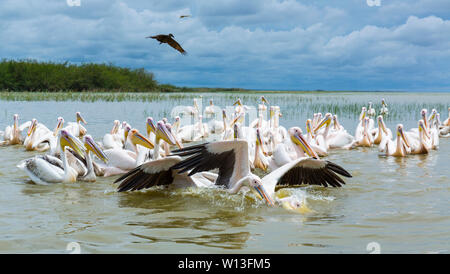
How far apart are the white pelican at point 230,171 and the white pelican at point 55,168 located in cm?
93

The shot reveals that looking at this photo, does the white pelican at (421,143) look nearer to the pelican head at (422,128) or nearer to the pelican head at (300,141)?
the pelican head at (422,128)

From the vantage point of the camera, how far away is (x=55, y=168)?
21.2ft

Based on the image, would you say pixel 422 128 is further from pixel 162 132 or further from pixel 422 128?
pixel 162 132

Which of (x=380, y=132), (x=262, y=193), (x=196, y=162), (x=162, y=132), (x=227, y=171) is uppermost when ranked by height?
(x=162, y=132)

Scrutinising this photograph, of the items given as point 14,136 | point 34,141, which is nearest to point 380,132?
point 34,141

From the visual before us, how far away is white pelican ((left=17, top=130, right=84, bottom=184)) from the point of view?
633cm

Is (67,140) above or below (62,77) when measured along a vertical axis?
below

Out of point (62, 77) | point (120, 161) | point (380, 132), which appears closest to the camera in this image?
point (120, 161)

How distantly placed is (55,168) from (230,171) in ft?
7.64

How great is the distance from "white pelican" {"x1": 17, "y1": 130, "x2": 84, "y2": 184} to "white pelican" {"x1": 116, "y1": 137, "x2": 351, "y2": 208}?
3.06ft

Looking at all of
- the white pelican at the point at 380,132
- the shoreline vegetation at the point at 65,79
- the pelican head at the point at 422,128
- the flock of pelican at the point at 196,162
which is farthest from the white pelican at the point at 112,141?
the shoreline vegetation at the point at 65,79

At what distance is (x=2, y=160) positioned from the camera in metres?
8.58

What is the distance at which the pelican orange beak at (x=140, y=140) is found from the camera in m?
7.26
